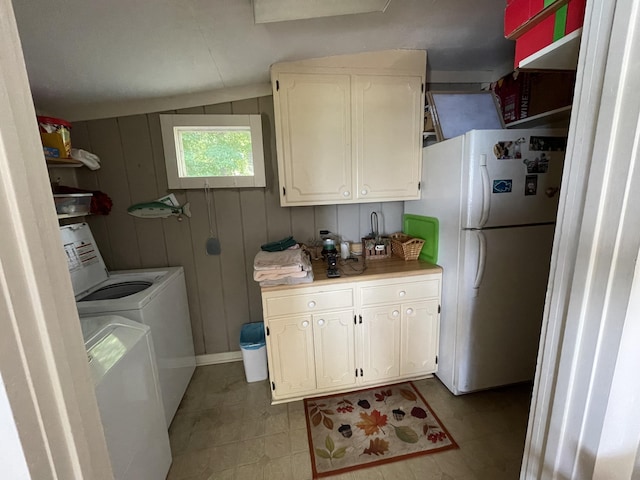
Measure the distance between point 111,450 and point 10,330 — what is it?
89cm

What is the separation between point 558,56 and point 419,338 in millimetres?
1649


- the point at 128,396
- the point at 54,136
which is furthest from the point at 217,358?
the point at 54,136

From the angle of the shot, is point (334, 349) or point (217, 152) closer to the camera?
point (334, 349)

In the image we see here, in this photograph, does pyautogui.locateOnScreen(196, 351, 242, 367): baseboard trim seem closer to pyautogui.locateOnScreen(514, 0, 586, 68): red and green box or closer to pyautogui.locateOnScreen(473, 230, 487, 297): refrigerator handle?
pyautogui.locateOnScreen(473, 230, 487, 297): refrigerator handle

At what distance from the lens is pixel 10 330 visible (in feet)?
1.16

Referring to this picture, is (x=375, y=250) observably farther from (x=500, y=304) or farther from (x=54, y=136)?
→ (x=54, y=136)

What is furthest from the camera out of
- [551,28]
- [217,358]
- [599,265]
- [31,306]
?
[217,358]

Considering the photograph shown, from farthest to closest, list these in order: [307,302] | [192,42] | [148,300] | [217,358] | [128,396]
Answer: [217,358] < [307,302] < [148,300] < [192,42] < [128,396]

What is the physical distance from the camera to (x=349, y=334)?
5.95 feet

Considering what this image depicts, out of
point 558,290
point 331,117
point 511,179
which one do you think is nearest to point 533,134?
point 511,179

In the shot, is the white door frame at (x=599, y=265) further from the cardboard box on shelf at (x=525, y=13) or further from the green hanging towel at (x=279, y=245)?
the green hanging towel at (x=279, y=245)

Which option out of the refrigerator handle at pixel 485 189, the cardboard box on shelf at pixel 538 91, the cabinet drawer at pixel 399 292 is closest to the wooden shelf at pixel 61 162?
the cabinet drawer at pixel 399 292

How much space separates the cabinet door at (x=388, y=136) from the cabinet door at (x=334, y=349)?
855 mm

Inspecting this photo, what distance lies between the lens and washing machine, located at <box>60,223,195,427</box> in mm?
1446
